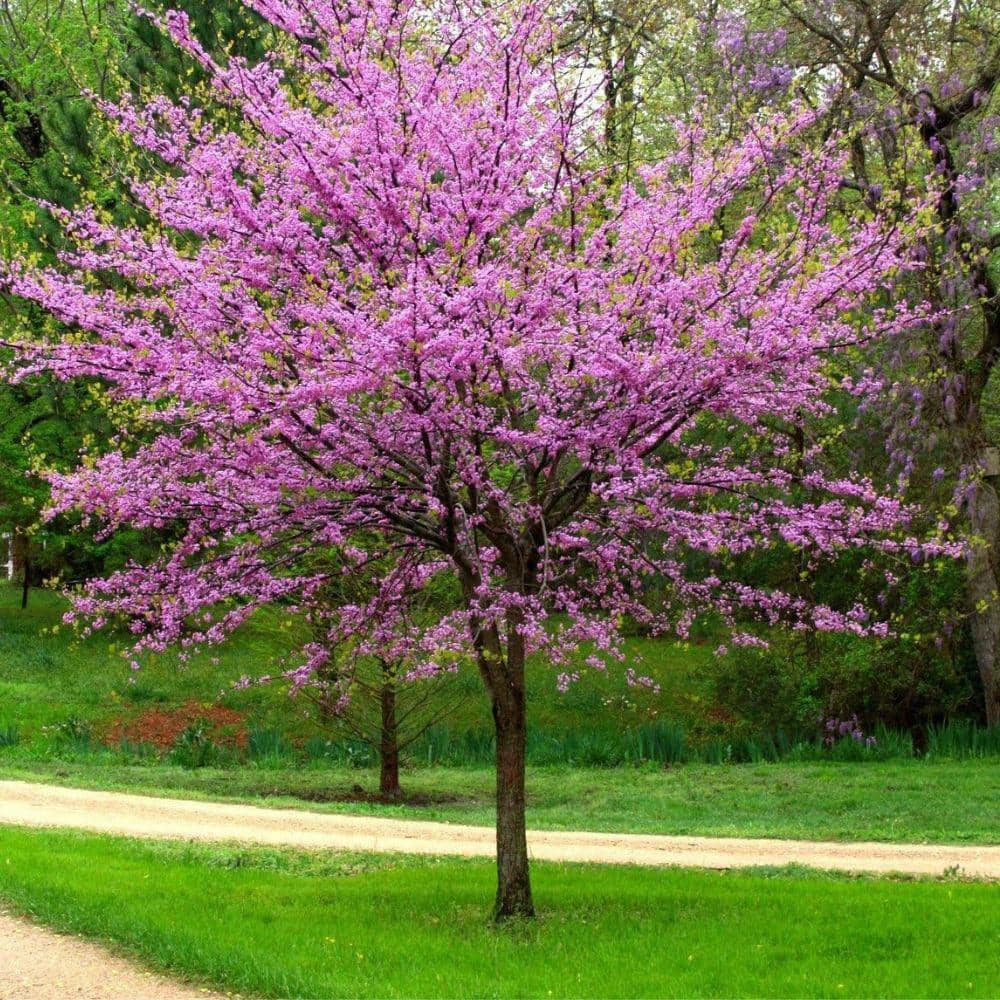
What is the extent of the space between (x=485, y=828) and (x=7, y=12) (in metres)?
24.4

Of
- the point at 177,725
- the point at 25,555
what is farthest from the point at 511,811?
the point at 25,555

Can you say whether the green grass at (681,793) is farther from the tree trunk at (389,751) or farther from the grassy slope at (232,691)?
the grassy slope at (232,691)

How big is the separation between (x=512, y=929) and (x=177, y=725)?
560 inches

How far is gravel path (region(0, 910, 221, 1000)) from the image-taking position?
6.89m

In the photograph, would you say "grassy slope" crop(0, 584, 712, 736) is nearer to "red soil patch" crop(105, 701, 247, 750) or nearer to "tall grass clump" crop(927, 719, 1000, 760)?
"red soil patch" crop(105, 701, 247, 750)

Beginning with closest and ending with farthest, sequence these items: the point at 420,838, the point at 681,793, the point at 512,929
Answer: the point at 512,929, the point at 420,838, the point at 681,793

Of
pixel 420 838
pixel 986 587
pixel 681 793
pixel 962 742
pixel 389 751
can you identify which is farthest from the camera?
pixel 986 587

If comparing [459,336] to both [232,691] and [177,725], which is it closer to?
[177,725]

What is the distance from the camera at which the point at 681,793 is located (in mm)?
16062

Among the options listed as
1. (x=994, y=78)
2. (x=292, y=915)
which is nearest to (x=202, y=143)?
(x=292, y=915)

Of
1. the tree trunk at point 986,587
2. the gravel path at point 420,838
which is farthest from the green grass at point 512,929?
the tree trunk at point 986,587

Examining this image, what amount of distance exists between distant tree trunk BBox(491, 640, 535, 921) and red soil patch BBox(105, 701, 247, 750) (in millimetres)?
12561

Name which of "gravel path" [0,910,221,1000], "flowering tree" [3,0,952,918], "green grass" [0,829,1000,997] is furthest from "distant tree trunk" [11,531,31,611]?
"flowering tree" [3,0,952,918]

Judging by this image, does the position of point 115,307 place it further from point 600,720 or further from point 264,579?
point 600,720
